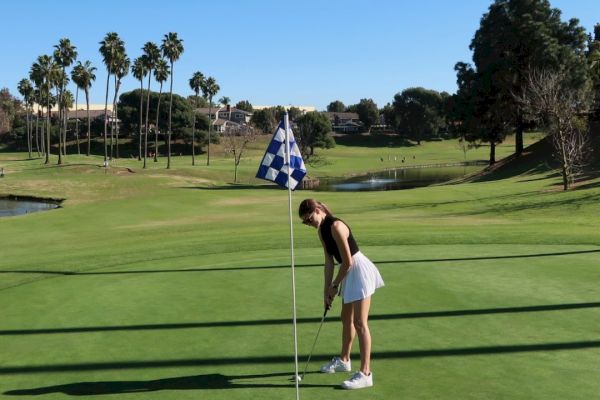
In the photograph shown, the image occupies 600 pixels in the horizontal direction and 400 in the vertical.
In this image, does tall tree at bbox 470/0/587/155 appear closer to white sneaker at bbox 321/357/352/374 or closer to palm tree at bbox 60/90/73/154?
white sneaker at bbox 321/357/352/374

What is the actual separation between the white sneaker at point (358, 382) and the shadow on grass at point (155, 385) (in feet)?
1.76

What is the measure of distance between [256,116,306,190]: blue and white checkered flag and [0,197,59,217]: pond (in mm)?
46994

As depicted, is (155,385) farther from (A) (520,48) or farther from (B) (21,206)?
(A) (520,48)

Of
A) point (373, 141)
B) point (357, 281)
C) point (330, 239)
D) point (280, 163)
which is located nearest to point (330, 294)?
point (357, 281)

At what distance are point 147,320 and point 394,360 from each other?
14.9ft

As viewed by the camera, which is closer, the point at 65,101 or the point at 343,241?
the point at 343,241

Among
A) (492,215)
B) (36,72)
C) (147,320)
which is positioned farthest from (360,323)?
(36,72)

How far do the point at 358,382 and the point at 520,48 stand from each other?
69.1 metres

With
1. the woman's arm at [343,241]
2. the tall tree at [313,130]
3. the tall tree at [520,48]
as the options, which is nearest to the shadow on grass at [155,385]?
the woman's arm at [343,241]

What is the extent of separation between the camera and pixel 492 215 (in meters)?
31.7

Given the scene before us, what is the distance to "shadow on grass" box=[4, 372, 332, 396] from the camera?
701cm

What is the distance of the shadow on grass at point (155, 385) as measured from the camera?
7008 mm

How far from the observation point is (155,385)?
7121mm

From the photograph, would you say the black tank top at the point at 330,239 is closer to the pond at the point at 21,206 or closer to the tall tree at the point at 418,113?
the pond at the point at 21,206
